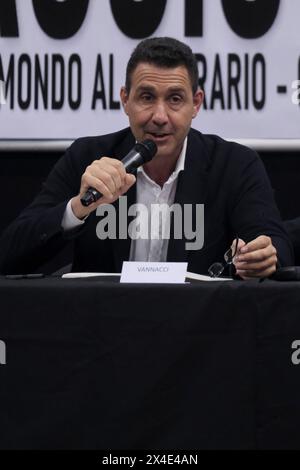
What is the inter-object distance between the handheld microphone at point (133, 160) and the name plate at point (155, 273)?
0.19 metres

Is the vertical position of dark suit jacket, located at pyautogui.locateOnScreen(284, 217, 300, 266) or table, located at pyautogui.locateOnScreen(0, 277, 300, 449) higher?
dark suit jacket, located at pyautogui.locateOnScreen(284, 217, 300, 266)

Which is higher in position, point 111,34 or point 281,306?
point 111,34

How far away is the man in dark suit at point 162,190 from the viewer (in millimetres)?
2242

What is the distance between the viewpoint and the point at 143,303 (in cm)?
169

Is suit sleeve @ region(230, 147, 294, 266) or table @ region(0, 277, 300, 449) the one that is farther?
suit sleeve @ region(230, 147, 294, 266)

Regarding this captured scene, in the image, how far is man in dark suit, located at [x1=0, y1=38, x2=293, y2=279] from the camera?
224cm

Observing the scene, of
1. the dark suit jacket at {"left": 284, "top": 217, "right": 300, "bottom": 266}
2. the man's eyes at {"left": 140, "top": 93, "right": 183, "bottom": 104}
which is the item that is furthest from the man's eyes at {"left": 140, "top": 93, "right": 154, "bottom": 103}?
the dark suit jacket at {"left": 284, "top": 217, "right": 300, "bottom": 266}

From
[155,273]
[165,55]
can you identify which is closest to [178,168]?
[165,55]

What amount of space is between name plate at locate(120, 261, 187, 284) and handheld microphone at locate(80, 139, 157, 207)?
0.62 ft

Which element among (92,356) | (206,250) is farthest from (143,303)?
(206,250)

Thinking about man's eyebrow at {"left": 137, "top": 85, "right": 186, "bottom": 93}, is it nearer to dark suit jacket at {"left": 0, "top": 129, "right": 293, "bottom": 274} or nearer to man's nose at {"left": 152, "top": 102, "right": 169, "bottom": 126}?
man's nose at {"left": 152, "top": 102, "right": 169, "bottom": 126}

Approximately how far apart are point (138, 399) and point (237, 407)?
18 centimetres
